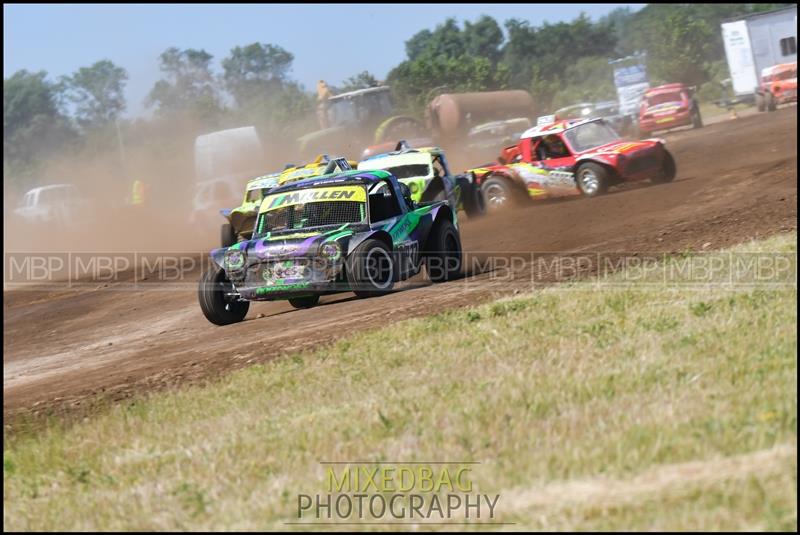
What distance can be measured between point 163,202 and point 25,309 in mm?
23622

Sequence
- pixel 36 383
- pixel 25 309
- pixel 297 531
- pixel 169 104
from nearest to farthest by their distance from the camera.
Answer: pixel 297 531, pixel 36 383, pixel 25 309, pixel 169 104

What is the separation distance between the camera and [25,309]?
17250mm

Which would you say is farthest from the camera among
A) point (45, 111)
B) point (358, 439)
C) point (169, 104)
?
point (45, 111)

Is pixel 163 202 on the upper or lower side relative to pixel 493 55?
lower

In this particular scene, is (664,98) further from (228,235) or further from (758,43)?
(228,235)

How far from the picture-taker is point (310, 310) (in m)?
12.1

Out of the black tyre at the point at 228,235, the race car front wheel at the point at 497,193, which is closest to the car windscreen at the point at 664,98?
the race car front wheel at the point at 497,193

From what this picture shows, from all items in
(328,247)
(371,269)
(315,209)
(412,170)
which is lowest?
(371,269)

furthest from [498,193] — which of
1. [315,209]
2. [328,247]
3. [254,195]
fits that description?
[328,247]

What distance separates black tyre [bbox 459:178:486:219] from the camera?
19188 millimetres

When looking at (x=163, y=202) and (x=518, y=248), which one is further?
(x=163, y=202)

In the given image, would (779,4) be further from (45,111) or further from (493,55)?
(45,111)

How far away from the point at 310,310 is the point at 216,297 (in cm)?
105

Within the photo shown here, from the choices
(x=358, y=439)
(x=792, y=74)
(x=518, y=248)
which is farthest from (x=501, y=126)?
(x=358, y=439)
